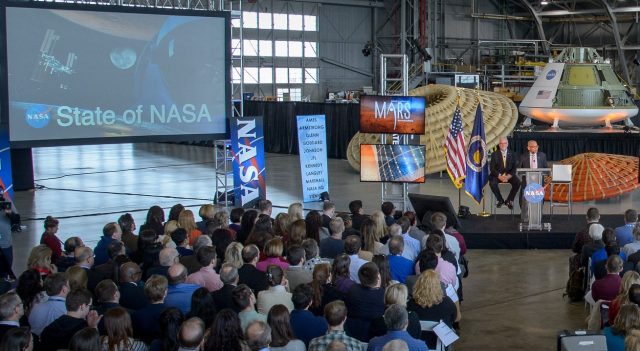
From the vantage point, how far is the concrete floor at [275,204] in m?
9.40

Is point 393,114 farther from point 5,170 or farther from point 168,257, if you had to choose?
point 168,257

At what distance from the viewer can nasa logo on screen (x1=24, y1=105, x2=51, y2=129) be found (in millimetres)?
13852

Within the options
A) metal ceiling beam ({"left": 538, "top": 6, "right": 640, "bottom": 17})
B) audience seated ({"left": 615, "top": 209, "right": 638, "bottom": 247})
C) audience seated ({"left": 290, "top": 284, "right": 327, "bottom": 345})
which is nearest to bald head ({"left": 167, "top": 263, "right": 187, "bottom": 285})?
audience seated ({"left": 290, "top": 284, "right": 327, "bottom": 345})

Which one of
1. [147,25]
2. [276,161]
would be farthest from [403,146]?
[276,161]

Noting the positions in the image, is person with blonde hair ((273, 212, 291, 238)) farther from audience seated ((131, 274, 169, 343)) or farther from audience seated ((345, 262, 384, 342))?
audience seated ((131, 274, 169, 343))

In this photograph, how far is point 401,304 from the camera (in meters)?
5.93

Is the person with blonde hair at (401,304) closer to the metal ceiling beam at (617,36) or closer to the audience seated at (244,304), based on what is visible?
the audience seated at (244,304)

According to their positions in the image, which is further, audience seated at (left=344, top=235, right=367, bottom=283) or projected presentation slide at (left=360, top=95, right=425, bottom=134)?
projected presentation slide at (left=360, top=95, right=425, bottom=134)

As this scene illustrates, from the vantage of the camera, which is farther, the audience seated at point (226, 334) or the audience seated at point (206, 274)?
the audience seated at point (206, 274)

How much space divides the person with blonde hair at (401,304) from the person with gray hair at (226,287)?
1068 mm

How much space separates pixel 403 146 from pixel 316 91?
28863mm

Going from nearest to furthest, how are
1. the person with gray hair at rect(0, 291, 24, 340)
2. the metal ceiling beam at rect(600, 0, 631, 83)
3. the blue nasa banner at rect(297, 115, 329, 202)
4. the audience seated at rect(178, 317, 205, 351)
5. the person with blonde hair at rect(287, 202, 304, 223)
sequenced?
the audience seated at rect(178, 317, 205, 351)
the person with gray hair at rect(0, 291, 24, 340)
the person with blonde hair at rect(287, 202, 304, 223)
the blue nasa banner at rect(297, 115, 329, 202)
the metal ceiling beam at rect(600, 0, 631, 83)

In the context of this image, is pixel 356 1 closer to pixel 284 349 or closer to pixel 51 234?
pixel 51 234

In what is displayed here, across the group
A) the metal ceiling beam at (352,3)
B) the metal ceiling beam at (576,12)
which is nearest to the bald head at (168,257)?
the metal ceiling beam at (352,3)
